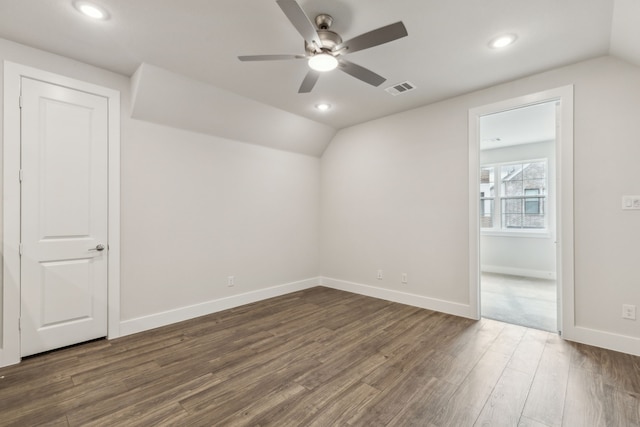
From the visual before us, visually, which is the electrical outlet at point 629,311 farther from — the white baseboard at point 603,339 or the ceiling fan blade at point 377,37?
the ceiling fan blade at point 377,37

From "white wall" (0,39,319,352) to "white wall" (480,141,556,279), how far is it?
4.31 m

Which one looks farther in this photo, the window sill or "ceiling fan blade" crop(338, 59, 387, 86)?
the window sill

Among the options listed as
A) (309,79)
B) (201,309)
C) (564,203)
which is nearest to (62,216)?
(201,309)

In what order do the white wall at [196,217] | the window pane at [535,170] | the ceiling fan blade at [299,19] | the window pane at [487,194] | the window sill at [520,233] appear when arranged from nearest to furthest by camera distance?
the ceiling fan blade at [299,19]
the white wall at [196,217]
the window sill at [520,233]
the window pane at [535,170]
the window pane at [487,194]

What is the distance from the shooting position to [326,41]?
2117mm

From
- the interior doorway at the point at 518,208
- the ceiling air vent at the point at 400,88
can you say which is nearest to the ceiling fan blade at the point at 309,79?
the ceiling air vent at the point at 400,88

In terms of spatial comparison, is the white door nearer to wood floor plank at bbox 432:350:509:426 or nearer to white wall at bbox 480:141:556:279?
wood floor plank at bbox 432:350:509:426

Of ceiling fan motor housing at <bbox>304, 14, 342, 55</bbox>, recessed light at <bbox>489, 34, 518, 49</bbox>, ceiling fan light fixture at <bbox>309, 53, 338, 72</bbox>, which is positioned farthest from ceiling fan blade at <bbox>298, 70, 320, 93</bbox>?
recessed light at <bbox>489, 34, 518, 49</bbox>

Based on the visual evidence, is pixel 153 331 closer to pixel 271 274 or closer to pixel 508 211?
pixel 271 274

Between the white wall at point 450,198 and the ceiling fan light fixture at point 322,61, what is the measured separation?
7.17 feet

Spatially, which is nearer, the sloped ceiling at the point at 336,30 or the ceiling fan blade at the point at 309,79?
the sloped ceiling at the point at 336,30

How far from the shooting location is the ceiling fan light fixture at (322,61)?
7.00ft

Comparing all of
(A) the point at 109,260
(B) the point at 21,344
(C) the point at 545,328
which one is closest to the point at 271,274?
(A) the point at 109,260

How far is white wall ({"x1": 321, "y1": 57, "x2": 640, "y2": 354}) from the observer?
2.67 meters
